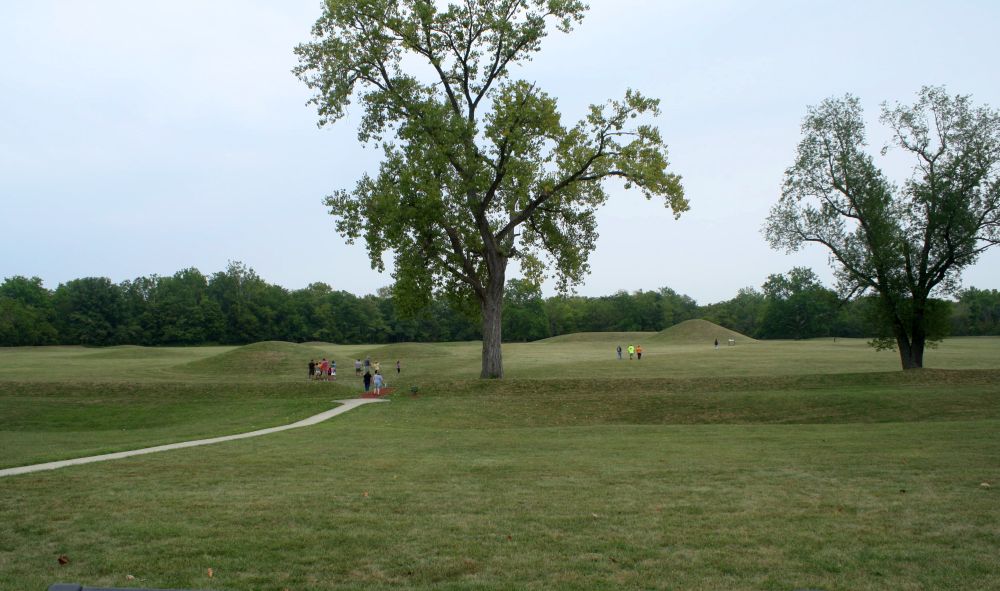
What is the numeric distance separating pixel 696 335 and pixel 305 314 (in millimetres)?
75600

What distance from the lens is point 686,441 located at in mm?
15930

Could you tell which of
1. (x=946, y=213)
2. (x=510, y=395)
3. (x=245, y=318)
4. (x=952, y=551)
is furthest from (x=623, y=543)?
(x=245, y=318)

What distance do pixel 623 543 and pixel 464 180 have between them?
79.8 feet

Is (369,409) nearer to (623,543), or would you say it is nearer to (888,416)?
(888,416)

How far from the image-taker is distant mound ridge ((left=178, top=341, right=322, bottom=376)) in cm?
4530

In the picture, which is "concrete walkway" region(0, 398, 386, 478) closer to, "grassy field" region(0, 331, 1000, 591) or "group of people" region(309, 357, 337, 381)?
"grassy field" region(0, 331, 1000, 591)

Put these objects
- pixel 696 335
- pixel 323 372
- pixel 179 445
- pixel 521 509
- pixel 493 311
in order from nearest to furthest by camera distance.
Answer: pixel 521 509 < pixel 179 445 < pixel 493 311 < pixel 323 372 < pixel 696 335

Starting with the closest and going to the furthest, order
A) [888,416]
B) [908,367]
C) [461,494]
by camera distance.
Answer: [461,494] → [888,416] → [908,367]

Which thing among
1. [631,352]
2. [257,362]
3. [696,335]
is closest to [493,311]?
[257,362]

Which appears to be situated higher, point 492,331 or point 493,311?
point 493,311

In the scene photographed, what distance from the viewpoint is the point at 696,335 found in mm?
85000

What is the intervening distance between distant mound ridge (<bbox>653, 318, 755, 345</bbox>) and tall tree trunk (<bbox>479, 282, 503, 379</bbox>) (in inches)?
2200

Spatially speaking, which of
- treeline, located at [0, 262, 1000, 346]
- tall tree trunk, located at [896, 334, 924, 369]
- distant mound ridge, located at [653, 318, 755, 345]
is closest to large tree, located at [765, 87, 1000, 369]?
tall tree trunk, located at [896, 334, 924, 369]

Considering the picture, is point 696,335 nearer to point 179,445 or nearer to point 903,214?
point 903,214
